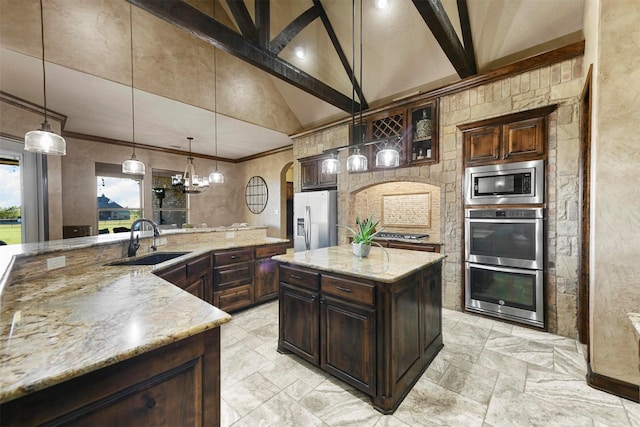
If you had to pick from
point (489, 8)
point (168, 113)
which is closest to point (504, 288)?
point (489, 8)

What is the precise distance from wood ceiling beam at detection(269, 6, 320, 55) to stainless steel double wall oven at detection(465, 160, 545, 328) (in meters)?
2.85

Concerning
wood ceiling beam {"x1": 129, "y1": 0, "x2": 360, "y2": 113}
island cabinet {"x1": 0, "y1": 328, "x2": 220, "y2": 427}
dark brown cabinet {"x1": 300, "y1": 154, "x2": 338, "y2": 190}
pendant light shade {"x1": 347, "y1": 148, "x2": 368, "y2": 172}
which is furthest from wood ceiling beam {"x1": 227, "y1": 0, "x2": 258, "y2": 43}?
island cabinet {"x1": 0, "y1": 328, "x2": 220, "y2": 427}

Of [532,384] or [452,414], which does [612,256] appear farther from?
[452,414]

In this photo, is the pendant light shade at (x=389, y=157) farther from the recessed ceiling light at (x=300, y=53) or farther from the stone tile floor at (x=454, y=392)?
the recessed ceiling light at (x=300, y=53)

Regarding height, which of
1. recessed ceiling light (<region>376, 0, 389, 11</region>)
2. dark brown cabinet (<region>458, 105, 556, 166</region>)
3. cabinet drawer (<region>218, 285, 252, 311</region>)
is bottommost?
cabinet drawer (<region>218, 285, 252, 311</region>)

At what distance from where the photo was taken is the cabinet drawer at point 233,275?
10.1 ft

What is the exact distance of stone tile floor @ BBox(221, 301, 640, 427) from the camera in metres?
1.62

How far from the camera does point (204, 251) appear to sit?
2850 millimetres

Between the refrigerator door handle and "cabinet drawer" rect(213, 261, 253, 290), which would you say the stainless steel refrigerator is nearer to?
the refrigerator door handle

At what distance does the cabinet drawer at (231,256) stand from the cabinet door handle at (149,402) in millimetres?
2292

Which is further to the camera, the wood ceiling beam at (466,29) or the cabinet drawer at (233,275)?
the cabinet drawer at (233,275)

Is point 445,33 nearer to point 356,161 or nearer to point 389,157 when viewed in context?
point 389,157

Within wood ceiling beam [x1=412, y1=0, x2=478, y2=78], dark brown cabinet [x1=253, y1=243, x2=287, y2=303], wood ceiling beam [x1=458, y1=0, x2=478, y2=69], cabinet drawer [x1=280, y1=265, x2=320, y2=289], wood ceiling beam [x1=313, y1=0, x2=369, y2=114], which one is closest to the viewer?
cabinet drawer [x1=280, y1=265, x2=320, y2=289]

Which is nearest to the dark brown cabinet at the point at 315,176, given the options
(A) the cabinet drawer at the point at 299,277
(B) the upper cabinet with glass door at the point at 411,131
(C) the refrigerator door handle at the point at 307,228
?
(C) the refrigerator door handle at the point at 307,228
